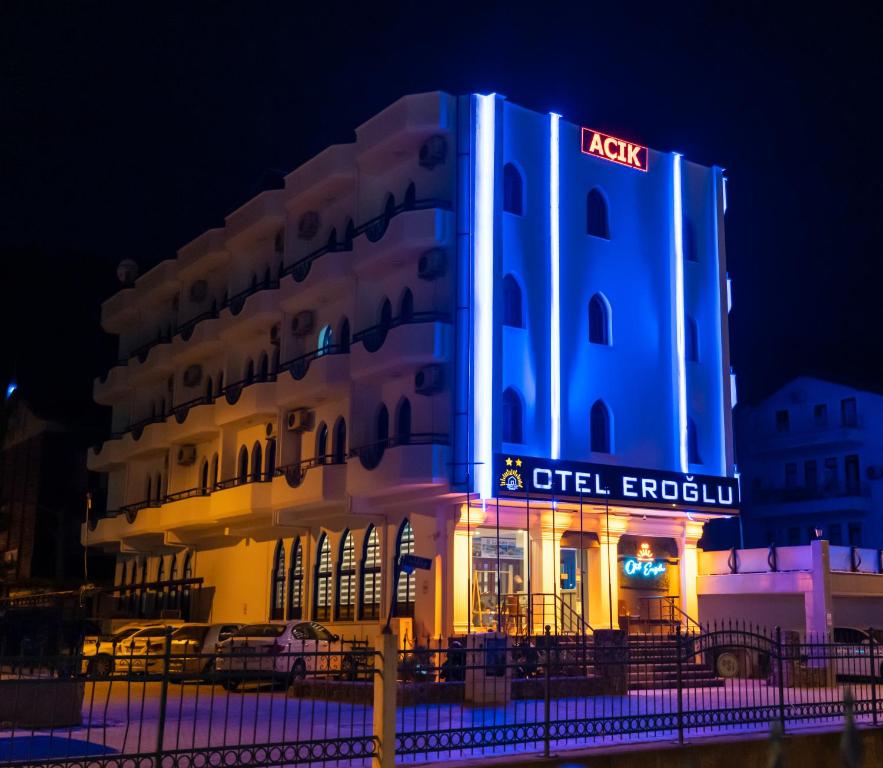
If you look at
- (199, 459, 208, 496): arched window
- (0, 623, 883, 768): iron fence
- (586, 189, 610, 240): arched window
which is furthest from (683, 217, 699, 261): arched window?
(199, 459, 208, 496): arched window

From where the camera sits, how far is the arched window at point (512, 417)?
90.8ft

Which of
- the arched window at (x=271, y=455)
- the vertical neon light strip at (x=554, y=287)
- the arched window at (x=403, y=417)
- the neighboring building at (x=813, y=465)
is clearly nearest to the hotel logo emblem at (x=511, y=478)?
the vertical neon light strip at (x=554, y=287)

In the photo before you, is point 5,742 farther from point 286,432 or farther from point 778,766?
point 286,432

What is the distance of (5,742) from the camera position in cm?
1312

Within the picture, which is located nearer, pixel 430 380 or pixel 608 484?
pixel 430 380

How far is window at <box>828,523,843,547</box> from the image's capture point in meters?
43.5

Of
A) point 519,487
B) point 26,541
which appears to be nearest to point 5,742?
point 519,487

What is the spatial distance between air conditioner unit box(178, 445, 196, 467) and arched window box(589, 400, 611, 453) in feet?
50.6

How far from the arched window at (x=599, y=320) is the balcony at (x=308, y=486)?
24.3 feet

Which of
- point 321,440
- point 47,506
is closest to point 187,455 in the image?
point 321,440

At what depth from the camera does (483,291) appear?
27.3 meters

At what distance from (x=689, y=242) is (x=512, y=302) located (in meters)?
7.04

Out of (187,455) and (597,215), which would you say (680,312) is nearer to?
(597,215)

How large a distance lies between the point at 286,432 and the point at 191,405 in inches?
257
